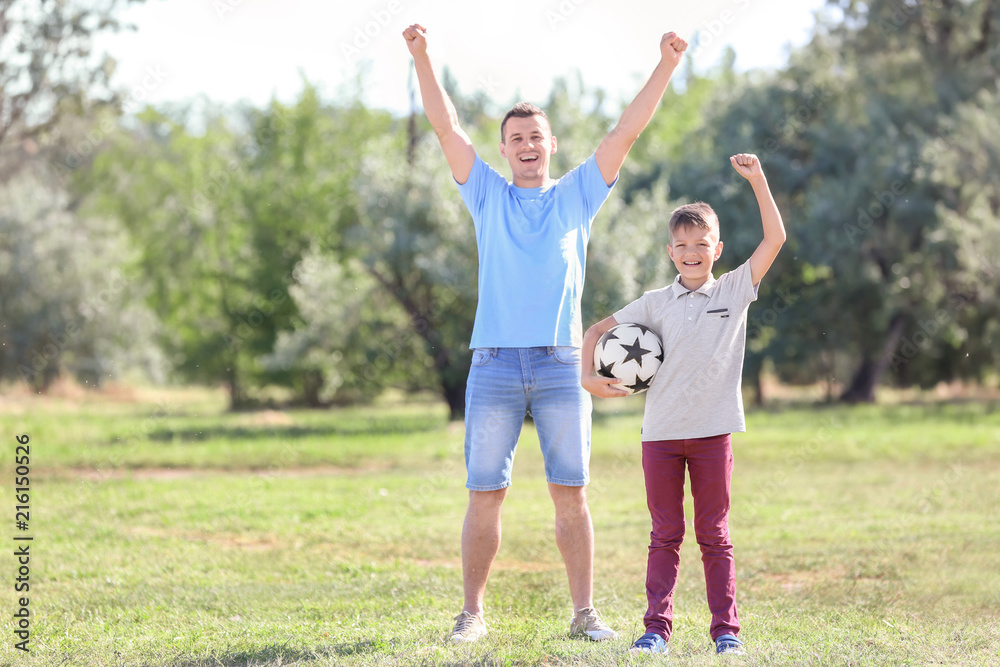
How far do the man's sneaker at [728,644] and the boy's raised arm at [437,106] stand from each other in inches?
94.2

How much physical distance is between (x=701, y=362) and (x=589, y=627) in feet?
4.28

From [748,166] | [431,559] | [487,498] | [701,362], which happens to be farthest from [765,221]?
[431,559]

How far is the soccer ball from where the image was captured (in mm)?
4375

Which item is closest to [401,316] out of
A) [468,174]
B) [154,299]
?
[468,174]

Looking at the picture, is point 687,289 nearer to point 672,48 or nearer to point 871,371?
point 672,48

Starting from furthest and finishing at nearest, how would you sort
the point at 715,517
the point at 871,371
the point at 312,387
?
the point at 312,387
the point at 871,371
the point at 715,517

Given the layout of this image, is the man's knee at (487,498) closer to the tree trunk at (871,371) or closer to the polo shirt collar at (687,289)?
the polo shirt collar at (687,289)

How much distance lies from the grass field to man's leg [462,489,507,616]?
0.21 meters

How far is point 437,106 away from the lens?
4582 millimetres

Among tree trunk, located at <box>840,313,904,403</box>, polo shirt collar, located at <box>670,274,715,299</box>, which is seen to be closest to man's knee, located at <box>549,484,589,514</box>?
polo shirt collar, located at <box>670,274,715,299</box>

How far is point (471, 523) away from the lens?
4559mm

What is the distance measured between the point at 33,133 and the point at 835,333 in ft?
66.6

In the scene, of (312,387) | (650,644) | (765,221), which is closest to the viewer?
(650,644)

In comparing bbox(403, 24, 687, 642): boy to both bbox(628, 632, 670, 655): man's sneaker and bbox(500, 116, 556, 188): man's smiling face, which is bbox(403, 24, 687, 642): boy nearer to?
bbox(500, 116, 556, 188): man's smiling face
